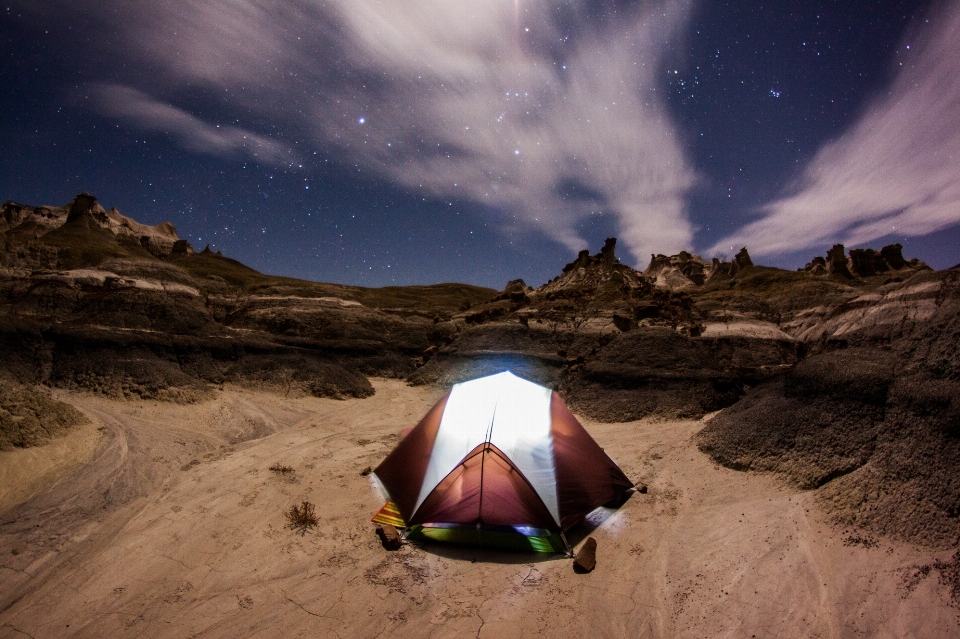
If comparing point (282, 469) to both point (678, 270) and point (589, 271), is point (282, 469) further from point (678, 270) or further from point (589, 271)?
point (678, 270)

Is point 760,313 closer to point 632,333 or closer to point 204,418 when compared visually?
point 632,333

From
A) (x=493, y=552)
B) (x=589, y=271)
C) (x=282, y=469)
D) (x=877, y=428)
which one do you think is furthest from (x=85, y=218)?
(x=877, y=428)

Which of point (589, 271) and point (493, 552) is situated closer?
point (493, 552)

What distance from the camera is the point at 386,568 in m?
6.20

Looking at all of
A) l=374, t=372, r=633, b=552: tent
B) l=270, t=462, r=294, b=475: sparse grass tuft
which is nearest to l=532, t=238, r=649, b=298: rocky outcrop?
l=374, t=372, r=633, b=552: tent

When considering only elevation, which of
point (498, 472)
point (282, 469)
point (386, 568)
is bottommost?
point (386, 568)

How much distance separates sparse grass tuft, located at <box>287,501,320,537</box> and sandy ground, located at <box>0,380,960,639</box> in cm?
18

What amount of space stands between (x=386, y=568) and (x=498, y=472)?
7.95 ft

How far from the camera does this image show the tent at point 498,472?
6.79 m

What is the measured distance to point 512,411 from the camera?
28.0 ft

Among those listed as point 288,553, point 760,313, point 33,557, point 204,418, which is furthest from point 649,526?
point 760,313

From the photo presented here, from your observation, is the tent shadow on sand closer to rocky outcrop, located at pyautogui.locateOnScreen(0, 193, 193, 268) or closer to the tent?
the tent

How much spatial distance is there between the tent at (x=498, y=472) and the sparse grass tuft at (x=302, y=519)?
1.29 metres

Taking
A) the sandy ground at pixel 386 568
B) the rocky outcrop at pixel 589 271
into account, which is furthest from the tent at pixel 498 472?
the rocky outcrop at pixel 589 271
